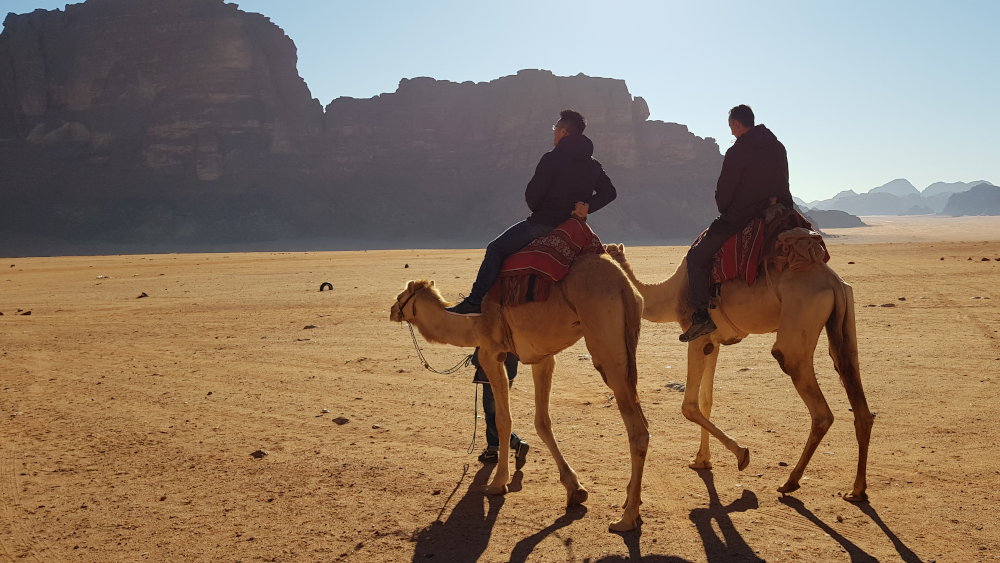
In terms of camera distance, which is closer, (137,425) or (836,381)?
(137,425)

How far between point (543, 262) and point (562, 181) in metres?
0.83

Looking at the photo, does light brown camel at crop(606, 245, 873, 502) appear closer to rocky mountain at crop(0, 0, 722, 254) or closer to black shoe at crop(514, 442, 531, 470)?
black shoe at crop(514, 442, 531, 470)

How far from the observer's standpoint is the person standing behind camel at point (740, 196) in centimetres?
738

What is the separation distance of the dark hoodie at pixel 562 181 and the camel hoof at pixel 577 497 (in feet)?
7.72

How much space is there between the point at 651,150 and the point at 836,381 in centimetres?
12816

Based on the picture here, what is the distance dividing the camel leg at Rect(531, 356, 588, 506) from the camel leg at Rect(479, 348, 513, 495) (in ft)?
0.94

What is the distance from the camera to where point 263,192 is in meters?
115

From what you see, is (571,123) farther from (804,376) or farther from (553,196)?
(804,376)

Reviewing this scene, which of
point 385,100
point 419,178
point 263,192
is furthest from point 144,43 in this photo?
point 419,178

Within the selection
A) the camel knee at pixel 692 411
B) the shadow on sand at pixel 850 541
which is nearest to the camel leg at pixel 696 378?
the camel knee at pixel 692 411

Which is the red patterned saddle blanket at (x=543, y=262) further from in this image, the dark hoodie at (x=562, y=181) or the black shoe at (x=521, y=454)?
the black shoe at (x=521, y=454)

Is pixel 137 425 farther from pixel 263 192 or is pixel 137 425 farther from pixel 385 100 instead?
pixel 385 100

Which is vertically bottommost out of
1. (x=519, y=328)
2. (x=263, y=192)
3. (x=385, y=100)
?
(x=519, y=328)

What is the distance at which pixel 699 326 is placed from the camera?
24.0 feet
